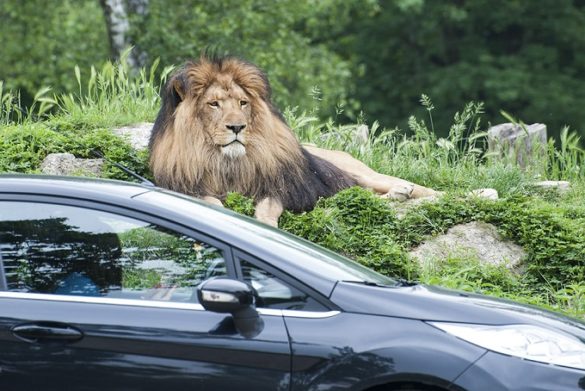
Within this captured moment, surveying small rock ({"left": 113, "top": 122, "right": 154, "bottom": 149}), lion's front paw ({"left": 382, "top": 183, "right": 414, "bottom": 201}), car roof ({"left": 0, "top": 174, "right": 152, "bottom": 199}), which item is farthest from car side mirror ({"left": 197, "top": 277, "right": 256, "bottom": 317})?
small rock ({"left": 113, "top": 122, "right": 154, "bottom": 149})

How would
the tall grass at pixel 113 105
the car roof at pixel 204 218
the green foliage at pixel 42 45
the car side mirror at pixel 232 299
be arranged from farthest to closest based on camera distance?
1. the green foliage at pixel 42 45
2. the tall grass at pixel 113 105
3. the car roof at pixel 204 218
4. the car side mirror at pixel 232 299

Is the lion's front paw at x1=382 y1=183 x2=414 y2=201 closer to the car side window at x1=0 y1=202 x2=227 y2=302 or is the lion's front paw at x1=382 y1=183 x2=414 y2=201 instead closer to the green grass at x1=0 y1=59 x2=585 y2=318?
the green grass at x1=0 y1=59 x2=585 y2=318

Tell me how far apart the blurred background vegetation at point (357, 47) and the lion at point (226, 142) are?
321 inches

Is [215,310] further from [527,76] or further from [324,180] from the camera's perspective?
[527,76]

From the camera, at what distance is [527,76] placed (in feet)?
81.3

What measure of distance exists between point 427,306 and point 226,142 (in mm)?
4291

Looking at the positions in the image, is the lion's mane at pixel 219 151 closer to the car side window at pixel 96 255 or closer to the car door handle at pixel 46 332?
the car side window at pixel 96 255

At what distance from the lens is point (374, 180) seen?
9.73 metres

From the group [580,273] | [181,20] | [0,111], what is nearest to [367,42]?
[181,20]

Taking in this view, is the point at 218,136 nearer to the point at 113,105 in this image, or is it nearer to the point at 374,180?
the point at 374,180

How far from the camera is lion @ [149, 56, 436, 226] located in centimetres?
869

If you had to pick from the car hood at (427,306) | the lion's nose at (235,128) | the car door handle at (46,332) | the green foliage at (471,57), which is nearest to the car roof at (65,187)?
the car door handle at (46,332)

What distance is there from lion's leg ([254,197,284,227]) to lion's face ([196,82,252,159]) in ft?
1.26

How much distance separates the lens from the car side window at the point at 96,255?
4613 mm
